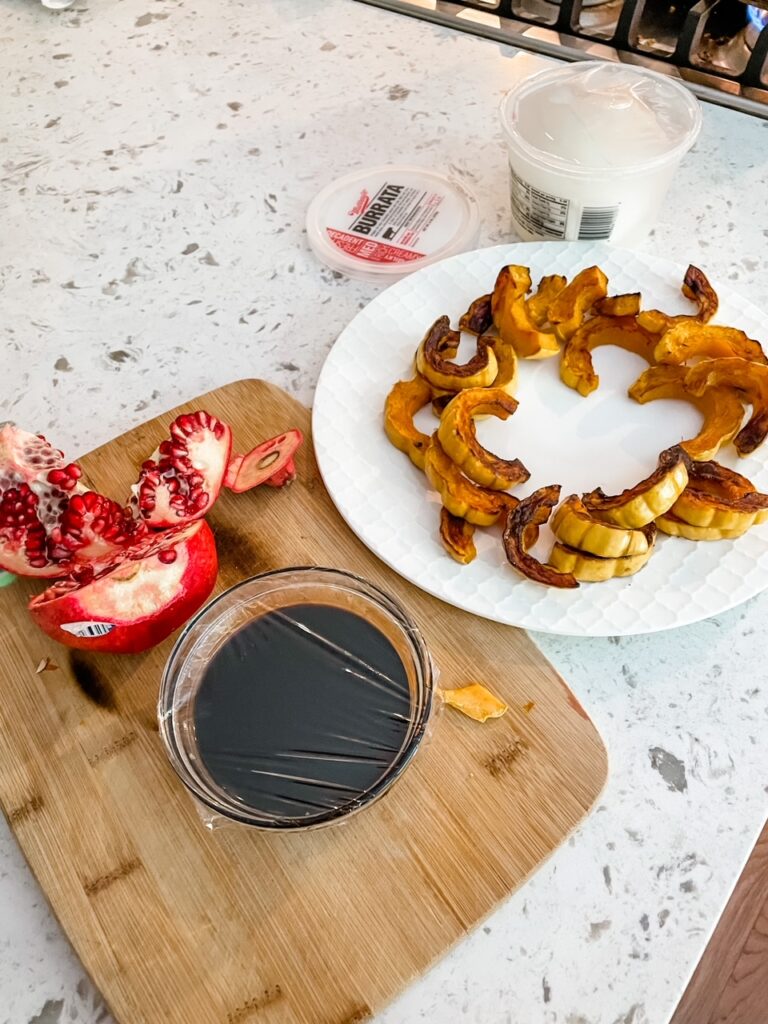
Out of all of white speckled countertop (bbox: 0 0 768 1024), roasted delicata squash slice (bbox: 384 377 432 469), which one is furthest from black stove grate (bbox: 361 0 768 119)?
roasted delicata squash slice (bbox: 384 377 432 469)

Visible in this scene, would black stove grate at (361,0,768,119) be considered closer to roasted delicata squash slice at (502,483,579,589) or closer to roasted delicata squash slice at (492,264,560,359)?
roasted delicata squash slice at (492,264,560,359)

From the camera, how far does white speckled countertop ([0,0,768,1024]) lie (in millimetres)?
721

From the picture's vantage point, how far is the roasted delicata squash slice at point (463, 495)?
887mm

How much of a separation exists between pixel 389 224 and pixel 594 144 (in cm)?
32

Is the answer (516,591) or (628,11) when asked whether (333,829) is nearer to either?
(516,591)

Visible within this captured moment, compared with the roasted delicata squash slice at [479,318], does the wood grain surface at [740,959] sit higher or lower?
lower

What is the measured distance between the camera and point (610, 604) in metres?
0.85

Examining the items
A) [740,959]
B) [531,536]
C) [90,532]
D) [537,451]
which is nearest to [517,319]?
[537,451]

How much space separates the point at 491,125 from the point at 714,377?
673 millimetres

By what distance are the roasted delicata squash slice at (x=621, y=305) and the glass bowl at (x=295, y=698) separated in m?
0.48

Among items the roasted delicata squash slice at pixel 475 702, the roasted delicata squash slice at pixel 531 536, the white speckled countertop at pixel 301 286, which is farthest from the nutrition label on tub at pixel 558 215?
the roasted delicata squash slice at pixel 475 702

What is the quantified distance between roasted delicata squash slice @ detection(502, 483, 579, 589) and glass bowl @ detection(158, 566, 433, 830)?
0.14m

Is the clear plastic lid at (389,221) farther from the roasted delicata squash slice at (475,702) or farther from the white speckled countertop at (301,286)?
the roasted delicata squash slice at (475,702)

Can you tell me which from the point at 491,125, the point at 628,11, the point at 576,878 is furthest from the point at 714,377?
the point at 628,11
